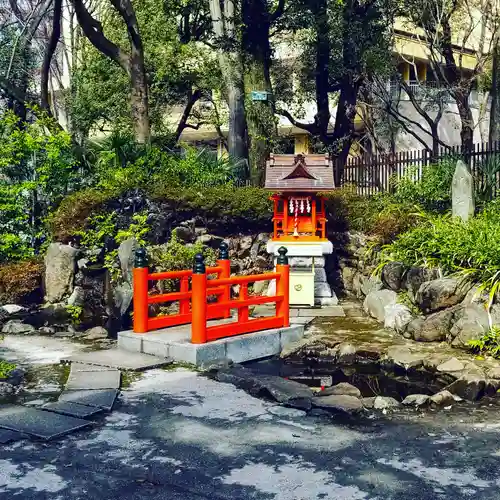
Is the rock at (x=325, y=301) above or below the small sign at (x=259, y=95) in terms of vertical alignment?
below

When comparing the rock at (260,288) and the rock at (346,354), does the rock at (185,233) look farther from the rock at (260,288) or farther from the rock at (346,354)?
the rock at (346,354)

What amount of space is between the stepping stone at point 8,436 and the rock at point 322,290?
27.3 feet

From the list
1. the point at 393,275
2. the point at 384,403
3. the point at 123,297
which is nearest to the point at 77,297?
the point at 123,297

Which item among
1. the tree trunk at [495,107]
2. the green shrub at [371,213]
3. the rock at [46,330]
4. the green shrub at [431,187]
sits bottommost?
the rock at [46,330]

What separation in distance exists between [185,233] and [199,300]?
6.30 metres

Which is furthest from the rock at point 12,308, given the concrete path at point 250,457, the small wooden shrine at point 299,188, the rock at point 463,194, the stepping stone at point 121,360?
the rock at point 463,194

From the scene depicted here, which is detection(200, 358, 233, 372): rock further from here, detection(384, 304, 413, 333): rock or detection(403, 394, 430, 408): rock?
detection(384, 304, 413, 333): rock

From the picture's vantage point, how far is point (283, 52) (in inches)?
1081

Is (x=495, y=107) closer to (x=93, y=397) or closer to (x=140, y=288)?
(x=140, y=288)

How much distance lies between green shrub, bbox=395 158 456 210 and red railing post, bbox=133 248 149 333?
7422 millimetres

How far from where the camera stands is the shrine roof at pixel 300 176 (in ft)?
43.7

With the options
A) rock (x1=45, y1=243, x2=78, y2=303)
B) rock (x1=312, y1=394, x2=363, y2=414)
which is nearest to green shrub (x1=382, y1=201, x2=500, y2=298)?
rock (x1=312, y1=394, x2=363, y2=414)

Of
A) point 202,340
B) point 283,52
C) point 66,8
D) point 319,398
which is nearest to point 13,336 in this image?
point 202,340

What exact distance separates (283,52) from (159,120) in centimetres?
633
